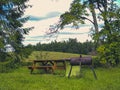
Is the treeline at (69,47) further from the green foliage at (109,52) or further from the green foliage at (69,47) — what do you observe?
the green foliage at (109,52)

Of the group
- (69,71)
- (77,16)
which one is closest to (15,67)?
(77,16)

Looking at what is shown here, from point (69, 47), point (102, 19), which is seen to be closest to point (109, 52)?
point (102, 19)

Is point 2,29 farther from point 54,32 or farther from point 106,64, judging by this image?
point 106,64

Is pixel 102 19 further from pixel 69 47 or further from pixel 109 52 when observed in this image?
pixel 69 47

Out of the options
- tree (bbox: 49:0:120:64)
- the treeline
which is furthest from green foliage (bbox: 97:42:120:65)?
the treeline

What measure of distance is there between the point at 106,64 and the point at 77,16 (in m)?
6.53

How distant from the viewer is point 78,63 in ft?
72.4

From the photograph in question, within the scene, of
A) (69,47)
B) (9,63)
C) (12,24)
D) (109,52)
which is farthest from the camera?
(69,47)

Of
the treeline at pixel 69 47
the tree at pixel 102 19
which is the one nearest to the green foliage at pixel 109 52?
the tree at pixel 102 19

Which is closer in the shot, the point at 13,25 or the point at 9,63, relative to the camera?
the point at 9,63

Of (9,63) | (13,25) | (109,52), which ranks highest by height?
(13,25)

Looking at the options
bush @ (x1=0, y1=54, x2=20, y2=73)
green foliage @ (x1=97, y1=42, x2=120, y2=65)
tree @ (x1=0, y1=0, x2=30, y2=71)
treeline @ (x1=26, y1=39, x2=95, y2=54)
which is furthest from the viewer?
treeline @ (x1=26, y1=39, x2=95, y2=54)

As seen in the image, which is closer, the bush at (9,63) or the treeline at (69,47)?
the bush at (9,63)

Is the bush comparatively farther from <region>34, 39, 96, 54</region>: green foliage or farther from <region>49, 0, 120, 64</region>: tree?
<region>34, 39, 96, 54</region>: green foliage
